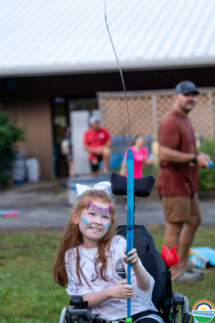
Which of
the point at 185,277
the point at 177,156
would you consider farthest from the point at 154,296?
the point at 185,277

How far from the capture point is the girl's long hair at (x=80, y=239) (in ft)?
7.73

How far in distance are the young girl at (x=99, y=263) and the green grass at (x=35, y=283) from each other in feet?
4.29

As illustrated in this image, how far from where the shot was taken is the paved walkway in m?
7.20

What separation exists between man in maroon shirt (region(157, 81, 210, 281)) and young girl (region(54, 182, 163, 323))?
176cm

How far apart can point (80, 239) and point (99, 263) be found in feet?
0.64

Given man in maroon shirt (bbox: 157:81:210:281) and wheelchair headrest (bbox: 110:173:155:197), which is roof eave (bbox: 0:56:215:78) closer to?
man in maroon shirt (bbox: 157:81:210:281)

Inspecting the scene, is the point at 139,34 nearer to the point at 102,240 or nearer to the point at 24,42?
the point at 24,42

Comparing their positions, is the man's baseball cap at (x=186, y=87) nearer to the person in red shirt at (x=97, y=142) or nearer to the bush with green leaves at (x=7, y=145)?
the person in red shirt at (x=97, y=142)

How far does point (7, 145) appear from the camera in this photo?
11.2 meters

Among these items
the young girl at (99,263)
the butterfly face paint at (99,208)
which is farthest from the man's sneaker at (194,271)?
the butterfly face paint at (99,208)

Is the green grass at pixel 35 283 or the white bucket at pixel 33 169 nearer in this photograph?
the green grass at pixel 35 283

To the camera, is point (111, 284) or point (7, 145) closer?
point (111, 284)

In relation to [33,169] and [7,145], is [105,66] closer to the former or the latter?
[7,145]

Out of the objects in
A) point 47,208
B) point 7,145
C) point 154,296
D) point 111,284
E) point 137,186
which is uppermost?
point 7,145
